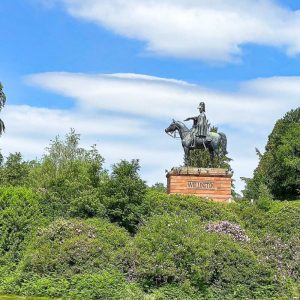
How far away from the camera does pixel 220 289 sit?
1620 cm

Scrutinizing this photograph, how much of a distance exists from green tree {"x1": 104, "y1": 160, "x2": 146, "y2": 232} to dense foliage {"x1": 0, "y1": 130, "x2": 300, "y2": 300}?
0.11ft

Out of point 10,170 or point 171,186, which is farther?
point 10,170

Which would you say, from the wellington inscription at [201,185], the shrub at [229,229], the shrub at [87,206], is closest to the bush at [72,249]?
the shrub at [87,206]

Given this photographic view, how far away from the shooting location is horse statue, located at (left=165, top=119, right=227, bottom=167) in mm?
27250

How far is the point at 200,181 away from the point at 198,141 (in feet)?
5.90

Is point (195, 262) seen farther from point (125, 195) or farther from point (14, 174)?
point (14, 174)

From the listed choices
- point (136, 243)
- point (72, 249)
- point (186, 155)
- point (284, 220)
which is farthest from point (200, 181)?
point (72, 249)

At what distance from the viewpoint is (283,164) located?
49.8 metres

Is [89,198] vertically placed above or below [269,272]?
above

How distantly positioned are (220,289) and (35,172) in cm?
3415

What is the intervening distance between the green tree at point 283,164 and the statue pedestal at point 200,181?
68.2 ft

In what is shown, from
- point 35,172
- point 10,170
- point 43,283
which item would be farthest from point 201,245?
point 35,172

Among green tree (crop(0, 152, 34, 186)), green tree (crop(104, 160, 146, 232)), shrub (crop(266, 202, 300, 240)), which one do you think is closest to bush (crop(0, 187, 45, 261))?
green tree (crop(104, 160, 146, 232))

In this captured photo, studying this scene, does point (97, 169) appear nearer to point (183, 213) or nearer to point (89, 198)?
point (89, 198)
